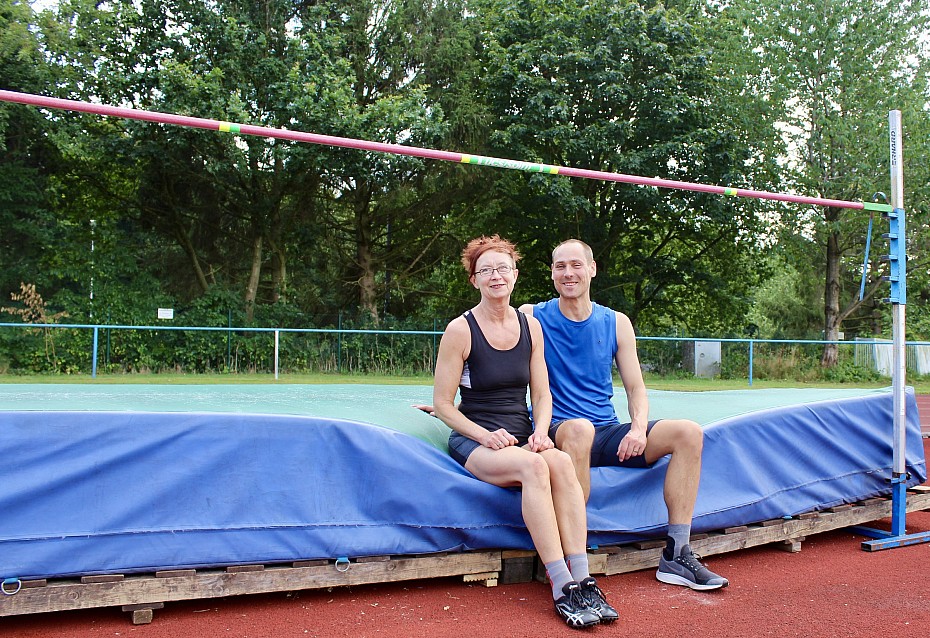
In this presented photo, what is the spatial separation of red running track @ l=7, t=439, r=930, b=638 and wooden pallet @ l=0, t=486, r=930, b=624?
0.25ft

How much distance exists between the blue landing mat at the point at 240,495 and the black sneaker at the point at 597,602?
0.52 metres

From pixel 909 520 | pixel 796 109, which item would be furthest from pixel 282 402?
pixel 796 109

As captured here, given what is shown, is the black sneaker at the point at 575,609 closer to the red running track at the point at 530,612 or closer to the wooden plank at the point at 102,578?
the red running track at the point at 530,612

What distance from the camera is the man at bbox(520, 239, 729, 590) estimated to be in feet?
11.6

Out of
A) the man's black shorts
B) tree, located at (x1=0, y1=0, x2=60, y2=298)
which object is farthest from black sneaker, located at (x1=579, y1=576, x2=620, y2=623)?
tree, located at (x1=0, y1=0, x2=60, y2=298)

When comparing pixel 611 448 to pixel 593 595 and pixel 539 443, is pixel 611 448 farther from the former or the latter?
pixel 593 595

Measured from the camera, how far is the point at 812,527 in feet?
14.6

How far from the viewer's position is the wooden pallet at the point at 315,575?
2.88 m

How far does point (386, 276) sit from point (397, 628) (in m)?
18.5

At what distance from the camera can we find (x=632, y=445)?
11.7 ft

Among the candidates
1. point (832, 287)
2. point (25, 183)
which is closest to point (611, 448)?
point (25, 183)

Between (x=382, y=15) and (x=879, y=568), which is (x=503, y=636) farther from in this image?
(x=382, y=15)

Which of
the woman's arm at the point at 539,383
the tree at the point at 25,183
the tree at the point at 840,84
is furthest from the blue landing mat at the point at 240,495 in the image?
the tree at the point at 840,84

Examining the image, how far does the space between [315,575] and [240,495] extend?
0.46 metres
